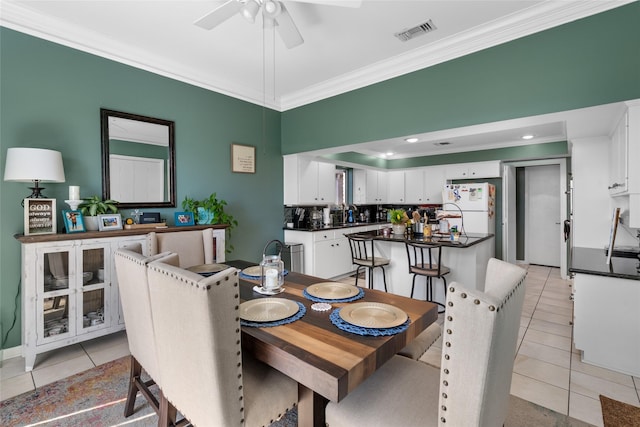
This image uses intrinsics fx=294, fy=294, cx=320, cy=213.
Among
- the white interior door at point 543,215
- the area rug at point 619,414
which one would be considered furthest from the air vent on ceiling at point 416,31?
the white interior door at point 543,215

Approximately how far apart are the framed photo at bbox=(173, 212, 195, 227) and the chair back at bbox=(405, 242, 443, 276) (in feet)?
8.09

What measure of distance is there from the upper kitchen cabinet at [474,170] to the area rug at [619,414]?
4519 millimetres

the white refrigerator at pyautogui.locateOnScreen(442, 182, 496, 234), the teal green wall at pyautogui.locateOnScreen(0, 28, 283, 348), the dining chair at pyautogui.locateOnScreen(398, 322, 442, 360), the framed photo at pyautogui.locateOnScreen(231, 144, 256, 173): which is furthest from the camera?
the white refrigerator at pyautogui.locateOnScreen(442, 182, 496, 234)

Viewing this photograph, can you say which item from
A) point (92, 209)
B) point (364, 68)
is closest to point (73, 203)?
point (92, 209)

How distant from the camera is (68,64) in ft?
8.82

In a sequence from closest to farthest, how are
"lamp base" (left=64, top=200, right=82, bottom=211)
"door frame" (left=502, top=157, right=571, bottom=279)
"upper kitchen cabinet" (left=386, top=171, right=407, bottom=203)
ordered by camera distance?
"lamp base" (left=64, top=200, right=82, bottom=211) < "door frame" (left=502, top=157, right=571, bottom=279) < "upper kitchen cabinet" (left=386, top=171, right=407, bottom=203)

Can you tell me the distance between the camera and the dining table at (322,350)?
38.3 inches

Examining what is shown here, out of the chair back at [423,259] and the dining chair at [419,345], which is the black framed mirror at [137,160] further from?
the dining chair at [419,345]

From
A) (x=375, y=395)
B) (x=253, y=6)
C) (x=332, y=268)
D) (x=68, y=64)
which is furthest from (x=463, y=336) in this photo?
(x=332, y=268)

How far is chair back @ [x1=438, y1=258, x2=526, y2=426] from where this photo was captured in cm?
82

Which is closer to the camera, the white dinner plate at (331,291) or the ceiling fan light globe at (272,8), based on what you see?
the white dinner plate at (331,291)

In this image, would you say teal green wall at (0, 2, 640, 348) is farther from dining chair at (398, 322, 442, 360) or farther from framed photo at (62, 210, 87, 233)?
dining chair at (398, 322, 442, 360)

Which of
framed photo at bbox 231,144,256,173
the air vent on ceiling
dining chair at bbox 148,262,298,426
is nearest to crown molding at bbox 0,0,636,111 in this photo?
the air vent on ceiling

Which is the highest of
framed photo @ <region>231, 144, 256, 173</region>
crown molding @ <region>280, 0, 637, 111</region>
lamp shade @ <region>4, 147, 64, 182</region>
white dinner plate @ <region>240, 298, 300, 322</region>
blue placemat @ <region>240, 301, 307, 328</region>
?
crown molding @ <region>280, 0, 637, 111</region>
